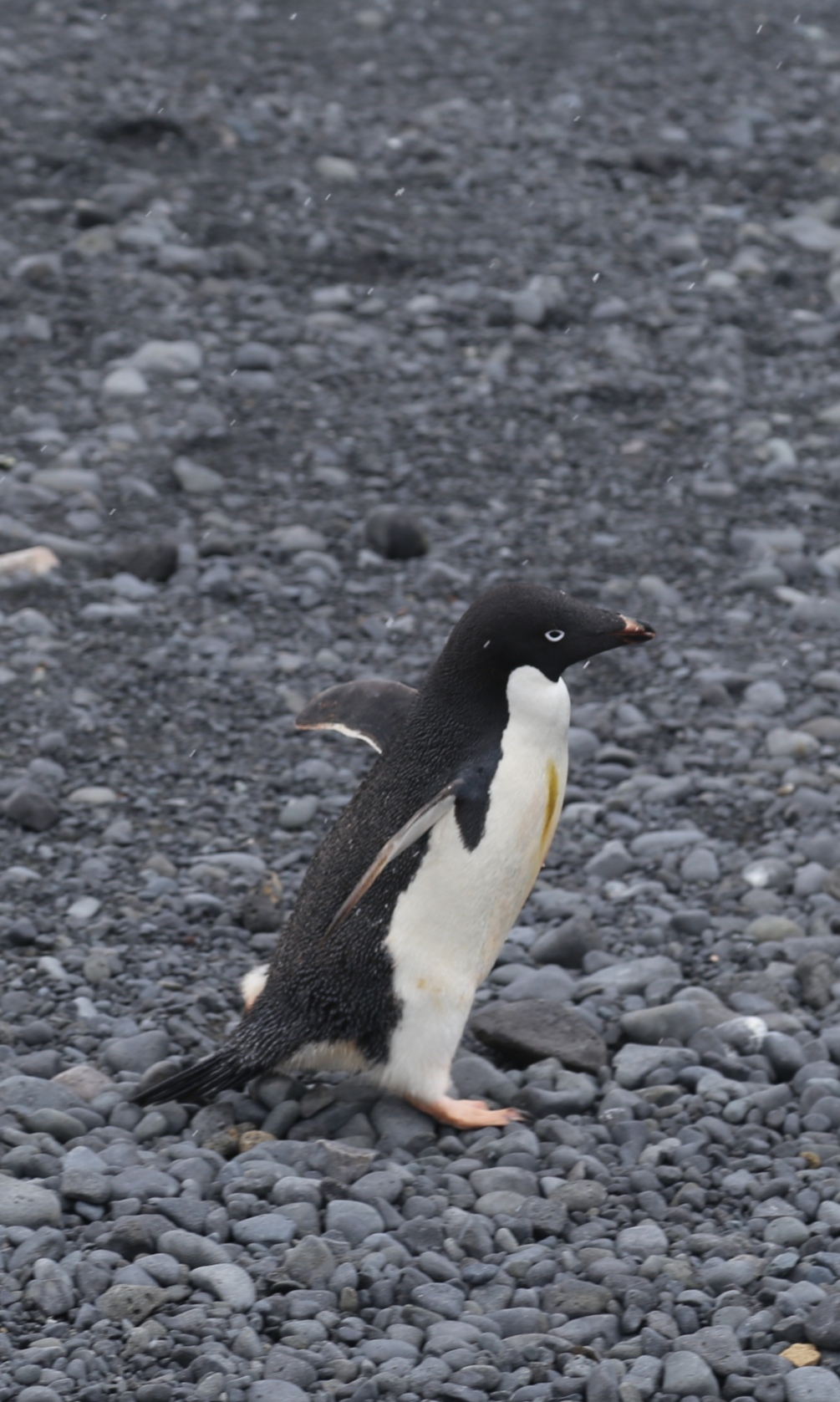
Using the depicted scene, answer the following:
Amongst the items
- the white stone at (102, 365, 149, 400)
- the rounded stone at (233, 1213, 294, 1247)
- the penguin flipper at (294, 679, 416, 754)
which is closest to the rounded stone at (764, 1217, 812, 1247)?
the rounded stone at (233, 1213, 294, 1247)

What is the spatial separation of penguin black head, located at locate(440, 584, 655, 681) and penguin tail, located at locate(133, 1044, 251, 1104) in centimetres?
85

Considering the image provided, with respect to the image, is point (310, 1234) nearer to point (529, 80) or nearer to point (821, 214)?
point (821, 214)

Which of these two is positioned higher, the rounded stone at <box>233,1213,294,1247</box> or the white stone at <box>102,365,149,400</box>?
the rounded stone at <box>233,1213,294,1247</box>

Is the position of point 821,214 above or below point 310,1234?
below

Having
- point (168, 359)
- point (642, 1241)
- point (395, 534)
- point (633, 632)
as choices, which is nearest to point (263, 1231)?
point (642, 1241)

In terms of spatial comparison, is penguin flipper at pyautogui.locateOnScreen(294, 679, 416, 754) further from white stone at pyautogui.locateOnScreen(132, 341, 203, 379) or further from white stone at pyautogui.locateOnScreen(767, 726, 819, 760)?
white stone at pyautogui.locateOnScreen(132, 341, 203, 379)

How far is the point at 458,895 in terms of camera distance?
11.6 feet

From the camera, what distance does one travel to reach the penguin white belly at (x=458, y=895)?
353 cm

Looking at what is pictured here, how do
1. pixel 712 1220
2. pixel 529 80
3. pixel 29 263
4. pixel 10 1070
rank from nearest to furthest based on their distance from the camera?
pixel 712 1220 → pixel 10 1070 → pixel 29 263 → pixel 529 80

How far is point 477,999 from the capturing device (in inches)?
162

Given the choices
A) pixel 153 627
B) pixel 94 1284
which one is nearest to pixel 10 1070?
pixel 94 1284

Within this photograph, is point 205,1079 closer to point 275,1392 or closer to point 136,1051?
point 136,1051

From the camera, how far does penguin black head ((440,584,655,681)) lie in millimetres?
3533

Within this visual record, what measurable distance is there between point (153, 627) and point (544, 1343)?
3200 millimetres
